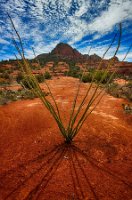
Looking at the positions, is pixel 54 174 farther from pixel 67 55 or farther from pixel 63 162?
pixel 67 55

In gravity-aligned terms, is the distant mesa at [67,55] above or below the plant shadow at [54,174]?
above

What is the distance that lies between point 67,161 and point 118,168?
2.59 feet

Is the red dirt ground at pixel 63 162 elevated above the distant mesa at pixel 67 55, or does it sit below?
below

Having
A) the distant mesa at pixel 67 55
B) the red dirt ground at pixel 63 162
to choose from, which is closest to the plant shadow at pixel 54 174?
the red dirt ground at pixel 63 162

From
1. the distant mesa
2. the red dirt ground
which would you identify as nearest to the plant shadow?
the red dirt ground

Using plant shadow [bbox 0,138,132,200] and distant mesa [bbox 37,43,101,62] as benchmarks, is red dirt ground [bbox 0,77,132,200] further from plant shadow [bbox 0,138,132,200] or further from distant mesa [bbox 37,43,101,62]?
distant mesa [bbox 37,43,101,62]

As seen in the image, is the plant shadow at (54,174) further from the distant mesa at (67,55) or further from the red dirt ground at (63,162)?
the distant mesa at (67,55)

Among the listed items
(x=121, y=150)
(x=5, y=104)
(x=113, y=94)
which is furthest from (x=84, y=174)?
(x=113, y=94)

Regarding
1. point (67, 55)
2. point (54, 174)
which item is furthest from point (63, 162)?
point (67, 55)

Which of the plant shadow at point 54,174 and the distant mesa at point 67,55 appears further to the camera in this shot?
the distant mesa at point 67,55

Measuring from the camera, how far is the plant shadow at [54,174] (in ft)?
7.17

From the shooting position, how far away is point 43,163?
2.77m

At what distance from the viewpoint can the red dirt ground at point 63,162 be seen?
7.28ft

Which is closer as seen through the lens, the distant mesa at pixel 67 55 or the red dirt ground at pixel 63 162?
the red dirt ground at pixel 63 162
